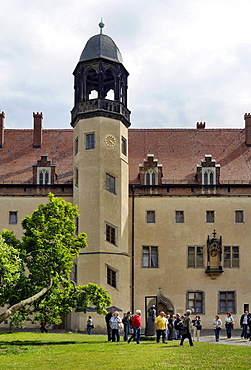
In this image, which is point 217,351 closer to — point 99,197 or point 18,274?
point 18,274

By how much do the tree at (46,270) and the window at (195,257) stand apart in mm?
15856

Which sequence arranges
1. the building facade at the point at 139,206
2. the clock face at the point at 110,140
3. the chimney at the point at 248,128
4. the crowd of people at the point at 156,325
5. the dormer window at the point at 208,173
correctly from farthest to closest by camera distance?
the chimney at the point at 248,128
the dormer window at the point at 208,173
the clock face at the point at 110,140
the building facade at the point at 139,206
the crowd of people at the point at 156,325

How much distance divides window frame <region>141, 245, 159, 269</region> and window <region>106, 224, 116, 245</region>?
11.5ft

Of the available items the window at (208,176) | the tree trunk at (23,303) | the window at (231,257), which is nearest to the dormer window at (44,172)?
the window at (208,176)

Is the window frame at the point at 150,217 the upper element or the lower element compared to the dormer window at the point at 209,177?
lower

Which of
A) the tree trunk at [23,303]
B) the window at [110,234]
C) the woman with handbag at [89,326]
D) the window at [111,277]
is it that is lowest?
the woman with handbag at [89,326]

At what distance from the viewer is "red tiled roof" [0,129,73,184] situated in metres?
47.7

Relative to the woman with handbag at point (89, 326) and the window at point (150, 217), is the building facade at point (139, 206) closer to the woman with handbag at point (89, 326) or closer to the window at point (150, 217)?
the window at point (150, 217)

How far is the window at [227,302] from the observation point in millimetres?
44938

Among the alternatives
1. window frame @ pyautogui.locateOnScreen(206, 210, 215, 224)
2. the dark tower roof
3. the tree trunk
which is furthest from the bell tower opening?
the tree trunk

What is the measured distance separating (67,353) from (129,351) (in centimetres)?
240

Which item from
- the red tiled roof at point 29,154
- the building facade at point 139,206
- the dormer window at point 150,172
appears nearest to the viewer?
the building facade at point 139,206

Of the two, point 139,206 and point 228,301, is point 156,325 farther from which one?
point 139,206

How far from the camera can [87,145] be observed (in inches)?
1751
